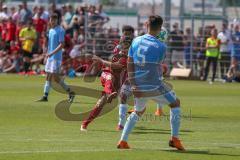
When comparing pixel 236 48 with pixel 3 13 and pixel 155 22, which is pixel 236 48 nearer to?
pixel 3 13

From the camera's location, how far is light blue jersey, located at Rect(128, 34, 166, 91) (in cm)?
1330

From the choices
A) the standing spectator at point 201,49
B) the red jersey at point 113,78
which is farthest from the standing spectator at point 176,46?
the red jersey at point 113,78

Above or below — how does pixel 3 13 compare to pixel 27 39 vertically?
above

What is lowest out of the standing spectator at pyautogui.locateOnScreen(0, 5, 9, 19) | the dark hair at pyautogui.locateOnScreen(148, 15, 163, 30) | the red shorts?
the standing spectator at pyautogui.locateOnScreen(0, 5, 9, 19)

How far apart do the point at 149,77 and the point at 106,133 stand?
9.40 feet

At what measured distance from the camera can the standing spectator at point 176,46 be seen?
3838 cm

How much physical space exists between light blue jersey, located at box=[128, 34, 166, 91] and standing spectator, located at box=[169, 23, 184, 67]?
81.0 feet

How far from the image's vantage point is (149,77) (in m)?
13.5

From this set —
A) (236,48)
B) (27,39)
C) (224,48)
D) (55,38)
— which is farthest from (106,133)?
(27,39)

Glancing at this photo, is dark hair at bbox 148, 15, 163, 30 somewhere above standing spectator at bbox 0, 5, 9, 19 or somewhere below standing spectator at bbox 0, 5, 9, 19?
above

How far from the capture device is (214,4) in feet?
285

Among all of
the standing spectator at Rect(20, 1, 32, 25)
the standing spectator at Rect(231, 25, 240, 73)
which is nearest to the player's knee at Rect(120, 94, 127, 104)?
the standing spectator at Rect(231, 25, 240, 73)

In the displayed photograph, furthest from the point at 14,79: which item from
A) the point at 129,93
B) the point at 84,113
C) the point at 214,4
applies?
the point at 214,4

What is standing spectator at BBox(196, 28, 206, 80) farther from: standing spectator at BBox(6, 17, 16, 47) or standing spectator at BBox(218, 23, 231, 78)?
standing spectator at BBox(6, 17, 16, 47)
